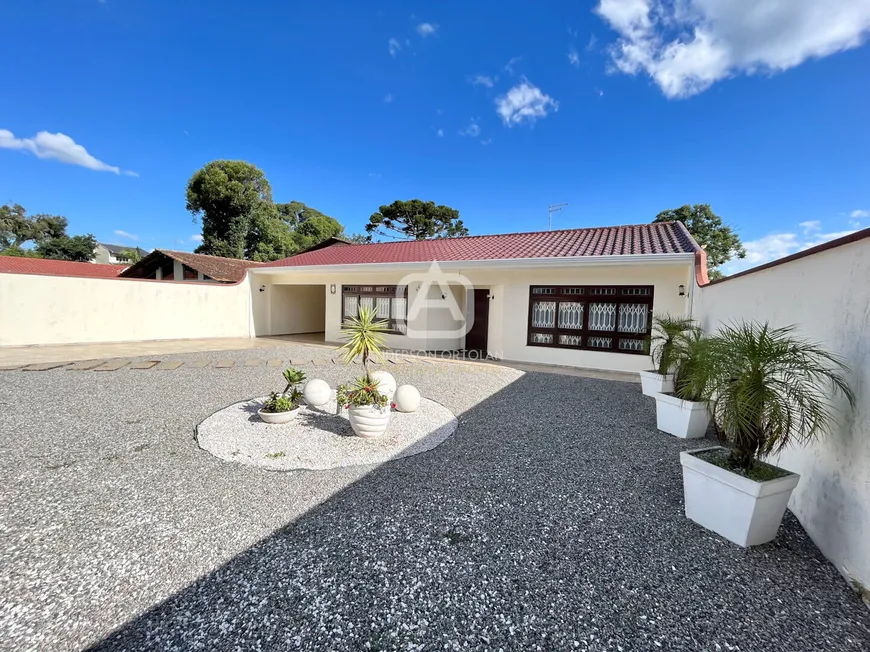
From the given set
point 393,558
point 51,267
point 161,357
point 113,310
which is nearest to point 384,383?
point 393,558

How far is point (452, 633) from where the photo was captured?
2037 millimetres

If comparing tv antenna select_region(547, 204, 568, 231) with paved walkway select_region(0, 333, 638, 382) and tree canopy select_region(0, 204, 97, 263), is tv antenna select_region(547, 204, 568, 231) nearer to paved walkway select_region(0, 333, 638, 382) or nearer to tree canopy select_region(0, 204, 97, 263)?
paved walkway select_region(0, 333, 638, 382)

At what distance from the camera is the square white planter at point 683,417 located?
17.0ft

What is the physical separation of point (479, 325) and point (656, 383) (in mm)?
7181

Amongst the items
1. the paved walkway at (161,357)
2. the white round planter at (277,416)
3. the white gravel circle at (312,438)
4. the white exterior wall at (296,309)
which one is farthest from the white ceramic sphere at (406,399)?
the white exterior wall at (296,309)

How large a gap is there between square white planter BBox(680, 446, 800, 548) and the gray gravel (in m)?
0.12

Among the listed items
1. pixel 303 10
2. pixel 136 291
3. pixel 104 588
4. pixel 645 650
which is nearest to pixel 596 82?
pixel 303 10

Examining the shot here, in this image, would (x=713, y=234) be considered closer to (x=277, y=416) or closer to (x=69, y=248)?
(x=277, y=416)

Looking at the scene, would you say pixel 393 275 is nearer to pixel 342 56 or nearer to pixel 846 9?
pixel 342 56

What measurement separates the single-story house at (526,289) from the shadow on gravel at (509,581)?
22.8 feet

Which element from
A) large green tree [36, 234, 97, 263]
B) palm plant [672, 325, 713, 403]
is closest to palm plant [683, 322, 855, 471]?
palm plant [672, 325, 713, 403]

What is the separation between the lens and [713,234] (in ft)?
81.3

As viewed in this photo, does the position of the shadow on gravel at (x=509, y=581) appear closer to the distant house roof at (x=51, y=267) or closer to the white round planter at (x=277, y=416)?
the white round planter at (x=277, y=416)

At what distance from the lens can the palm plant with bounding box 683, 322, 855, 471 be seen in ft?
8.95
